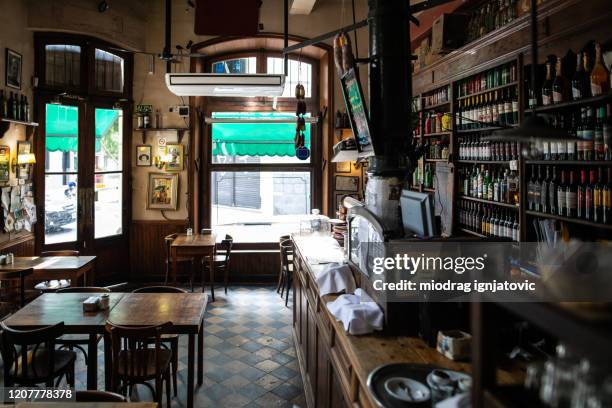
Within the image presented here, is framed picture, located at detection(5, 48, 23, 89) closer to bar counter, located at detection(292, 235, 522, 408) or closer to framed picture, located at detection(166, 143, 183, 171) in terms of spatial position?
framed picture, located at detection(166, 143, 183, 171)

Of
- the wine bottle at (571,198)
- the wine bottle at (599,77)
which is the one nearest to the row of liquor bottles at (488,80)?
the wine bottle at (599,77)

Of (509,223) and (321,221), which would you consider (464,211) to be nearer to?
(509,223)

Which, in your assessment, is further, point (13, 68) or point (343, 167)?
point (343, 167)

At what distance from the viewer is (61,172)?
663 centimetres

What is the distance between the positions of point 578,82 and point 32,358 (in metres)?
4.15

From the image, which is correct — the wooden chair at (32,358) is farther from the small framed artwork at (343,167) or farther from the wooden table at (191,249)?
the small framed artwork at (343,167)

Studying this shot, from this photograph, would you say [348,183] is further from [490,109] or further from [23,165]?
[23,165]

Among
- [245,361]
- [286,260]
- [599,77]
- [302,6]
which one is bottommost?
[245,361]

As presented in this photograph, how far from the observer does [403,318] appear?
7.22 feet

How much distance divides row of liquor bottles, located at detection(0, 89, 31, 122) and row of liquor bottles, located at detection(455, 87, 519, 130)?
517 cm

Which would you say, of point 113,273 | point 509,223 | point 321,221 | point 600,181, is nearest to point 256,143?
point 321,221

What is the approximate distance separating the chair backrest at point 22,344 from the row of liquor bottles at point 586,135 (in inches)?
129

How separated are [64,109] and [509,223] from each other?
612 cm

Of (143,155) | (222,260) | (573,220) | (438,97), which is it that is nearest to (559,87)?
(573,220)
